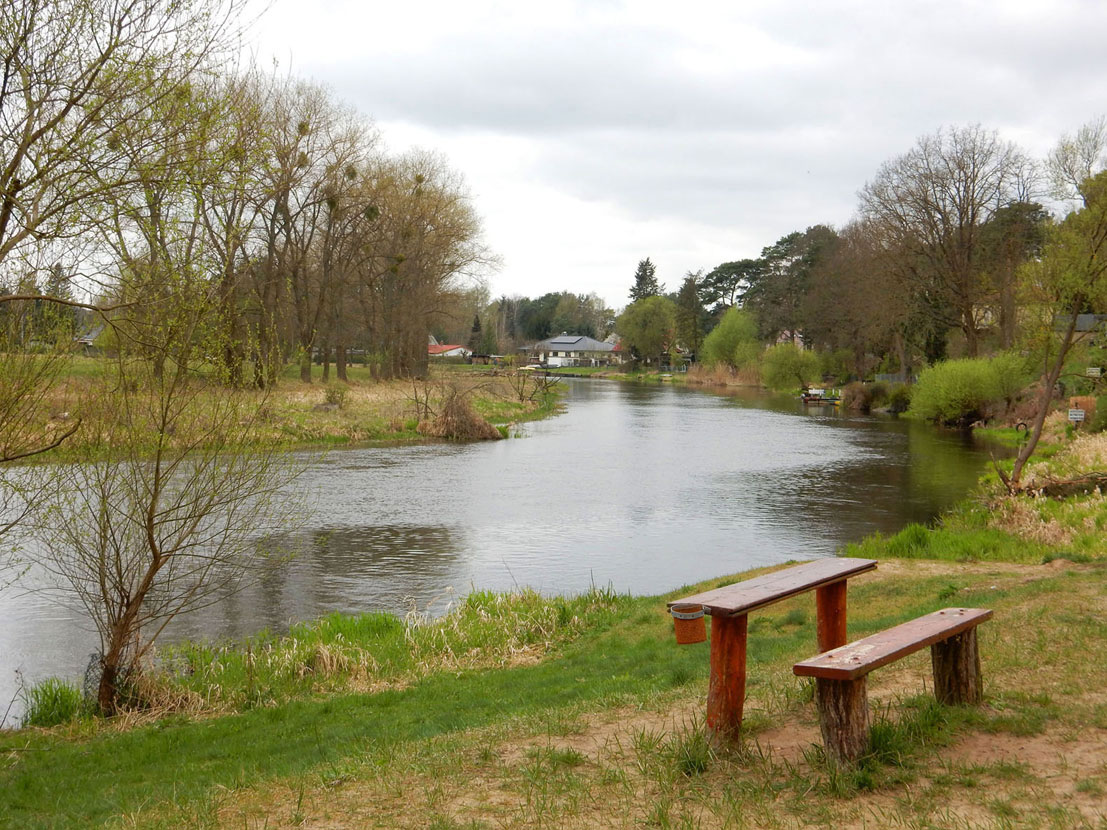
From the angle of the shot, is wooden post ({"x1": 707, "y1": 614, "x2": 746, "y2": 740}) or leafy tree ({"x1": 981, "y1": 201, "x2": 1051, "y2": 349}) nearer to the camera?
wooden post ({"x1": 707, "y1": 614, "x2": 746, "y2": 740})

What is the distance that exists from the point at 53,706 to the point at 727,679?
6.72 m

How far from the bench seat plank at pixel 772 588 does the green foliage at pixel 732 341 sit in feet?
267

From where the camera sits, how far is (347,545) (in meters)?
17.6

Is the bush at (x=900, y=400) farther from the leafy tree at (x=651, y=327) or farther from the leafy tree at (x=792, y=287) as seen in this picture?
the leafy tree at (x=651, y=327)

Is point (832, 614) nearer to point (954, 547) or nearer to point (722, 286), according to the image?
point (954, 547)

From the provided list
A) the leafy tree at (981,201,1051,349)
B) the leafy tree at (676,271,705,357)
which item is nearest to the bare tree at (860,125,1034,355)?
the leafy tree at (981,201,1051,349)

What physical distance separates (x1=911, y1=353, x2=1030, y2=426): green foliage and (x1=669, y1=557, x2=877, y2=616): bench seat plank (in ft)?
123

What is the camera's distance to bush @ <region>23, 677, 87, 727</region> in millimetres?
8852

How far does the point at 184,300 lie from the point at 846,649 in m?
6.09

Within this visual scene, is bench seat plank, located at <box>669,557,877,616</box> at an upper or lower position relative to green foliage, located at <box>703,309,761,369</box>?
lower

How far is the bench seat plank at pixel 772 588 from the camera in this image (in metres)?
5.43

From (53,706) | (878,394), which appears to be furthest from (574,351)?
(53,706)

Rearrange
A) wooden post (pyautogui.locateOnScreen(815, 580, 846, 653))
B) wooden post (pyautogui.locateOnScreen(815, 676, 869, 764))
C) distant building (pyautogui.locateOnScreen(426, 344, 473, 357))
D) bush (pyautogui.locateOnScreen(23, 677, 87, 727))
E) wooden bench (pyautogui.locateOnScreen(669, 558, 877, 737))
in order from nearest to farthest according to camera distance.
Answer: wooden post (pyautogui.locateOnScreen(815, 676, 869, 764)) < wooden bench (pyautogui.locateOnScreen(669, 558, 877, 737)) < wooden post (pyautogui.locateOnScreen(815, 580, 846, 653)) < bush (pyautogui.locateOnScreen(23, 677, 87, 727)) < distant building (pyautogui.locateOnScreen(426, 344, 473, 357))

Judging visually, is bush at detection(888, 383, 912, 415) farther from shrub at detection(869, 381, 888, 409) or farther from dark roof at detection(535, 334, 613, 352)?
dark roof at detection(535, 334, 613, 352)
